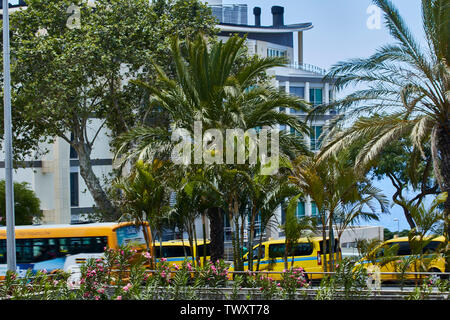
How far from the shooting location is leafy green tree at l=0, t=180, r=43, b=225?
34281 millimetres

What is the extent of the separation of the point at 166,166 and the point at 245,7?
116 ft

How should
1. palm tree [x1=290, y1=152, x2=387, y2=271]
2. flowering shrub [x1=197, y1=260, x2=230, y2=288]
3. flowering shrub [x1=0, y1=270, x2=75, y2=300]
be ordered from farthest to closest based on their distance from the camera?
palm tree [x1=290, y1=152, x2=387, y2=271] → flowering shrub [x1=197, y1=260, x2=230, y2=288] → flowering shrub [x1=0, y1=270, x2=75, y2=300]

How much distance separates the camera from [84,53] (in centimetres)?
2592

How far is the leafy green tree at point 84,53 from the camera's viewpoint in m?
26.3

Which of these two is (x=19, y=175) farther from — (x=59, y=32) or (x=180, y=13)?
(x=180, y=13)

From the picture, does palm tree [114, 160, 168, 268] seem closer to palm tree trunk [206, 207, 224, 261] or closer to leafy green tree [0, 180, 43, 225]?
palm tree trunk [206, 207, 224, 261]

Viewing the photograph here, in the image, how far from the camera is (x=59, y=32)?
28.0m

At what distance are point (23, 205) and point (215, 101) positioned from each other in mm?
21159

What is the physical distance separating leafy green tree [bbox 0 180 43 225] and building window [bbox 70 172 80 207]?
326 centimetres

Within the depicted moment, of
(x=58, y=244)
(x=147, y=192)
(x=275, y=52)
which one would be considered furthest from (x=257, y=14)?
(x=147, y=192)

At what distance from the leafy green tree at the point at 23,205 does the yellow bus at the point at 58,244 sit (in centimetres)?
1124

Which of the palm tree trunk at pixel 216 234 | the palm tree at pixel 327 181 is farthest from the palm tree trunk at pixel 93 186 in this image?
the palm tree at pixel 327 181

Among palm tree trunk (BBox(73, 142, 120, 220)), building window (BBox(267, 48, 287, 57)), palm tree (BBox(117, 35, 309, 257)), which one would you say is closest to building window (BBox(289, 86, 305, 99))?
building window (BBox(267, 48, 287, 57))

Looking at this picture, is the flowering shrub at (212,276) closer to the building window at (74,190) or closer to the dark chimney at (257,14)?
the building window at (74,190)
